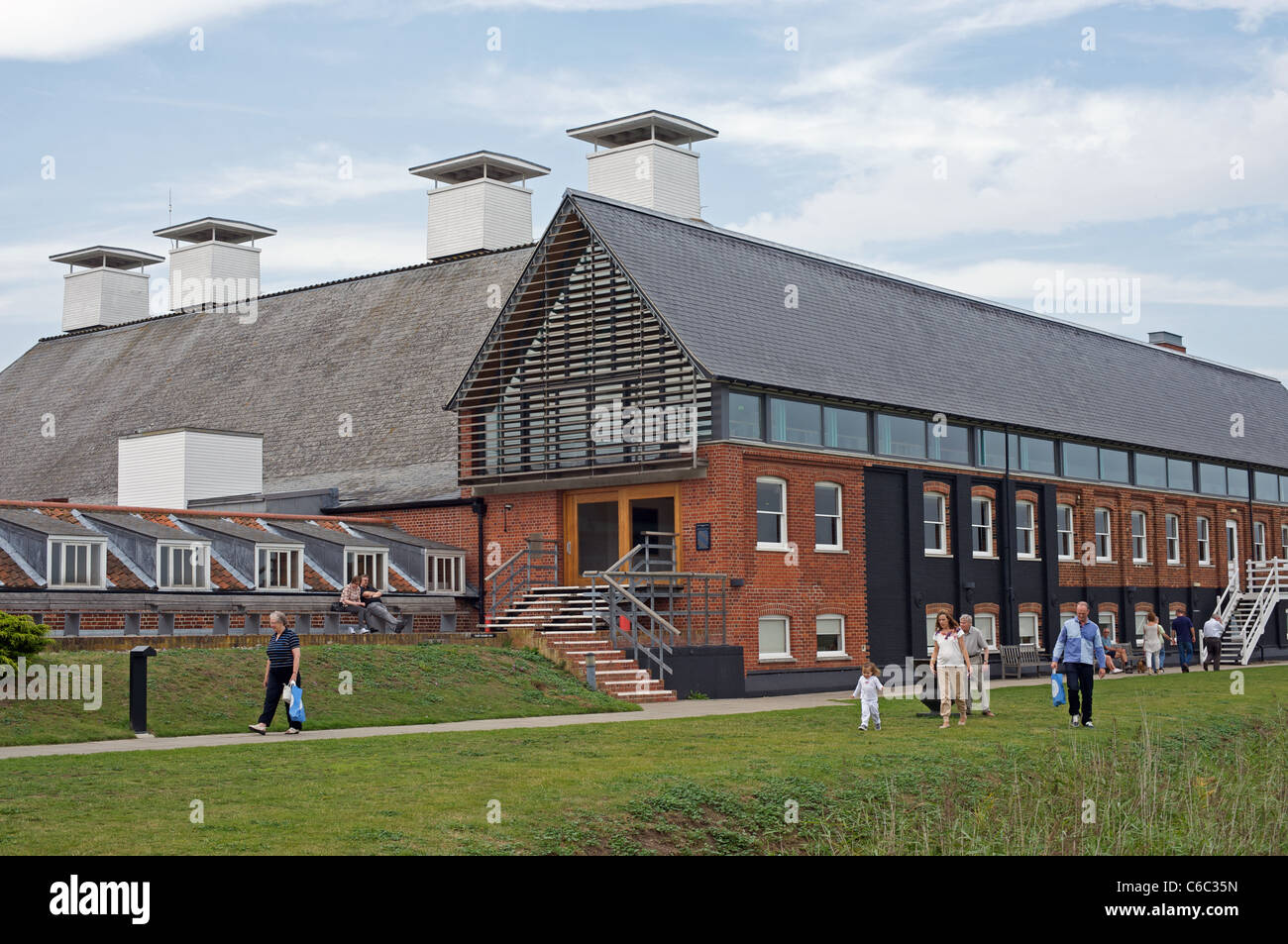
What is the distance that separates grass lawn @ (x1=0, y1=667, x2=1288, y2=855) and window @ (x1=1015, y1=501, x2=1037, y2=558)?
18587 mm

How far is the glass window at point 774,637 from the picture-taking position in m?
32.9

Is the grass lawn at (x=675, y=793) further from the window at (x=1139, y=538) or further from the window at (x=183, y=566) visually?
the window at (x=1139, y=538)

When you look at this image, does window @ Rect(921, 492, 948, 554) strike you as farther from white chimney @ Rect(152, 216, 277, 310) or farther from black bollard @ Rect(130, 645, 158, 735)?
white chimney @ Rect(152, 216, 277, 310)

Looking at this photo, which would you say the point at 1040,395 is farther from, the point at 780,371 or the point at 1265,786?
the point at 1265,786

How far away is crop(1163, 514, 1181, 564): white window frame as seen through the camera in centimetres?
4700

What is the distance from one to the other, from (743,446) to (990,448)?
999 centimetres

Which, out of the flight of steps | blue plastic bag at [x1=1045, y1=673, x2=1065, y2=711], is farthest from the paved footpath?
blue plastic bag at [x1=1045, y1=673, x2=1065, y2=711]

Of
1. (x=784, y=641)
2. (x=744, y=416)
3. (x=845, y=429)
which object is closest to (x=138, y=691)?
(x=744, y=416)

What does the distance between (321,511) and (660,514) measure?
409 inches

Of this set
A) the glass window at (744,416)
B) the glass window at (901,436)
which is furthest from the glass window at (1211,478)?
the glass window at (744,416)

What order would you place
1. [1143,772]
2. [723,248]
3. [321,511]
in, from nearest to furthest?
[1143,772] < [723,248] < [321,511]

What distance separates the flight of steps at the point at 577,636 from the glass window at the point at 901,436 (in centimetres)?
Answer: 822

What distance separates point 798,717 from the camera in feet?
80.2
